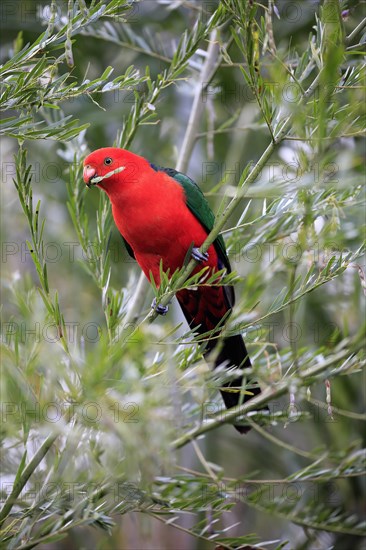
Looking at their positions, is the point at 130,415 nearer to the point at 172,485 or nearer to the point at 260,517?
the point at 172,485

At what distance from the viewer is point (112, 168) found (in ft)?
6.65

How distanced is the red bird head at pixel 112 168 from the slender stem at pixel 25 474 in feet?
3.38

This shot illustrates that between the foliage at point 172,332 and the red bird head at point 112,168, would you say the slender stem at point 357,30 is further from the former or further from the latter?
the red bird head at point 112,168

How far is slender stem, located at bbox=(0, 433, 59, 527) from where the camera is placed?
39.4 inches

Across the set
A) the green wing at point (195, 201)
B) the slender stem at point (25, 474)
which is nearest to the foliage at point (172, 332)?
the slender stem at point (25, 474)

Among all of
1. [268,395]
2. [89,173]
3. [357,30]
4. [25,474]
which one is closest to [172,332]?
[268,395]

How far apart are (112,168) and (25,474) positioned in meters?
1.19

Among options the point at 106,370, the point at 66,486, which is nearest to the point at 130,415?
the point at 106,370

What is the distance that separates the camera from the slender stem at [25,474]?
3.28ft

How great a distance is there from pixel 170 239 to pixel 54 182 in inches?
51.9

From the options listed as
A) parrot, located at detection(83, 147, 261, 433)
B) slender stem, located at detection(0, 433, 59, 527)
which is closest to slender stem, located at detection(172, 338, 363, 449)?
slender stem, located at detection(0, 433, 59, 527)

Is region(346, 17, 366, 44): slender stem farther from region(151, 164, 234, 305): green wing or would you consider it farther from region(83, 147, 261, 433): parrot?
region(151, 164, 234, 305): green wing

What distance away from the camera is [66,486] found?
1014mm

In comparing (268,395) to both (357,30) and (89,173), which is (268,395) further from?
(89,173)
